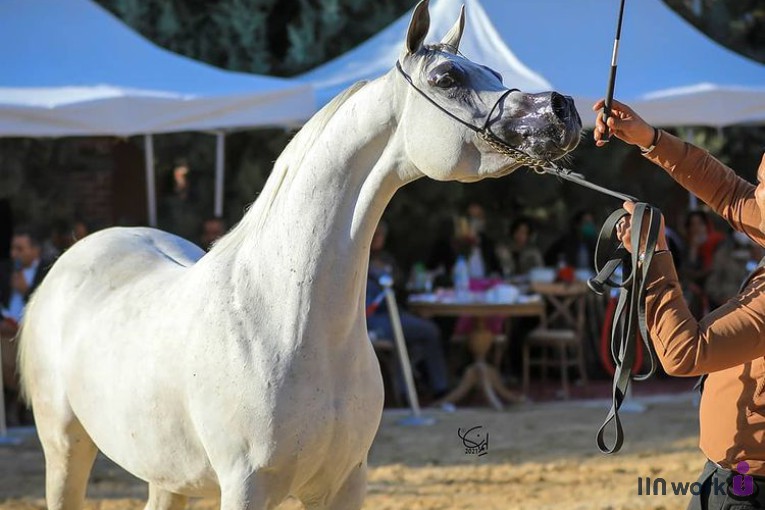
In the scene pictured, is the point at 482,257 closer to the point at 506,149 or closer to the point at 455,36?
the point at 455,36

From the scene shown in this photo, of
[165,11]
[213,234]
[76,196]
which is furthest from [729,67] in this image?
[76,196]

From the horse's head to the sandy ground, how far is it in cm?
317

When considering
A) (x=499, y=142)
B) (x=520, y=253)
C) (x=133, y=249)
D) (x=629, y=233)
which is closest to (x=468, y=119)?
(x=499, y=142)

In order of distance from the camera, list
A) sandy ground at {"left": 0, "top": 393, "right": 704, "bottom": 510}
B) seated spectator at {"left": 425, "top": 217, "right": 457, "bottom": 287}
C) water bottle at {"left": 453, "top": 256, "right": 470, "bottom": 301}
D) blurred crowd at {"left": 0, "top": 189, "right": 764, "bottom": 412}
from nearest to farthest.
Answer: sandy ground at {"left": 0, "top": 393, "right": 704, "bottom": 510}
blurred crowd at {"left": 0, "top": 189, "right": 764, "bottom": 412}
water bottle at {"left": 453, "top": 256, "right": 470, "bottom": 301}
seated spectator at {"left": 425, "top": 217, "right": 457, "bottom": 287}

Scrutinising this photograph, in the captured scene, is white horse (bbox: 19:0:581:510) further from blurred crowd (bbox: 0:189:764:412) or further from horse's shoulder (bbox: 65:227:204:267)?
blurred crowd (bbox: 0:189:764:412)

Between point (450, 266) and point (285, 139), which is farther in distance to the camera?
point (285, 139)

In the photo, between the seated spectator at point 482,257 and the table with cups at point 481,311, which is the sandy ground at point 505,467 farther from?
the seated spectator at point 482,257

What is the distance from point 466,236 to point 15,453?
4326 mm

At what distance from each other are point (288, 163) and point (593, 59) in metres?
6.29

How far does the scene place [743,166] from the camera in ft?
44.7

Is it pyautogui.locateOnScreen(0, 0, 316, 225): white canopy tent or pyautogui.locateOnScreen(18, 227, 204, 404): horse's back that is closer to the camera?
pyautogui.locateOnScreen(18, 227, 204, 404): horse's back

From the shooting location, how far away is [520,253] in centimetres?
979

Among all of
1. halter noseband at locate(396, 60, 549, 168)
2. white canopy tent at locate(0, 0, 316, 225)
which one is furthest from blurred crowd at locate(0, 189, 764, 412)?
halter noseband at locate(396, 60, 549, 168)

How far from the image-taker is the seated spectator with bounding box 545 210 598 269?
9728 millimetres
